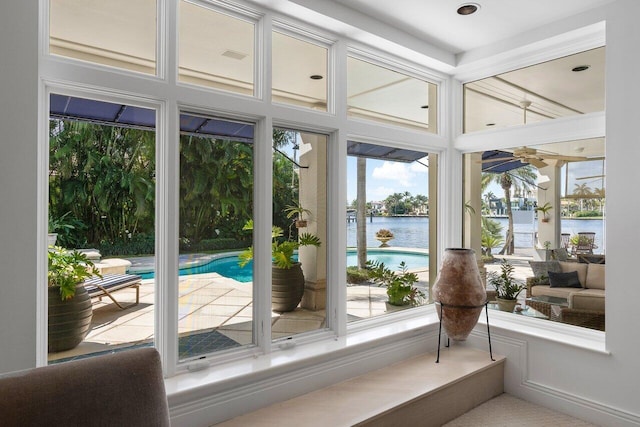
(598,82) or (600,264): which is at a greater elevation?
(598,82)

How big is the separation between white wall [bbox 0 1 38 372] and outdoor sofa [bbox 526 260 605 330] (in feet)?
10.6

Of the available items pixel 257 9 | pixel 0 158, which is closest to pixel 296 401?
pixel 0 158

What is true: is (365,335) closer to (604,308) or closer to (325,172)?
(325,172)

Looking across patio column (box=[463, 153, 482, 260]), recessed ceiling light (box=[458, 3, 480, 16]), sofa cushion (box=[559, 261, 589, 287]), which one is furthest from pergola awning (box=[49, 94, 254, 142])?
sofa cushion (box=[559, 261, 589, 287])

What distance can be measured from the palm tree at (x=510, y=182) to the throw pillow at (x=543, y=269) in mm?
214

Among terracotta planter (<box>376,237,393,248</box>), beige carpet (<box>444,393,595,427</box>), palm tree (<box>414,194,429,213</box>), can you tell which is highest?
palm tree (<box>414,194,429,213</box>)

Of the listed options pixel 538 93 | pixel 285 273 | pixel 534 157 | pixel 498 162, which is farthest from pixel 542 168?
pixel 285 273

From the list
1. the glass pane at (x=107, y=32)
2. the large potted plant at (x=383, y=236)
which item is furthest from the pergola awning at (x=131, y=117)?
the large potted plant at (x=383, y=236)

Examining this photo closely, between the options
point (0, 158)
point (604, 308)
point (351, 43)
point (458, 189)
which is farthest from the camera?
point (458, 189)

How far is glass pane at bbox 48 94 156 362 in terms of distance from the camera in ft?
6.38

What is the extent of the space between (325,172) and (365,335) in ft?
3.91

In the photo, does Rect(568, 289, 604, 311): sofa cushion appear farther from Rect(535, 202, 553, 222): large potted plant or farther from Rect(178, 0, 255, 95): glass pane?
Rect(178, 0, 255, 95): glass pane

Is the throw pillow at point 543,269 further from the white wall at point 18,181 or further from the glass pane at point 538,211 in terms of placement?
the white wall at point 18,181

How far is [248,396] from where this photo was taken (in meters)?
2.28
